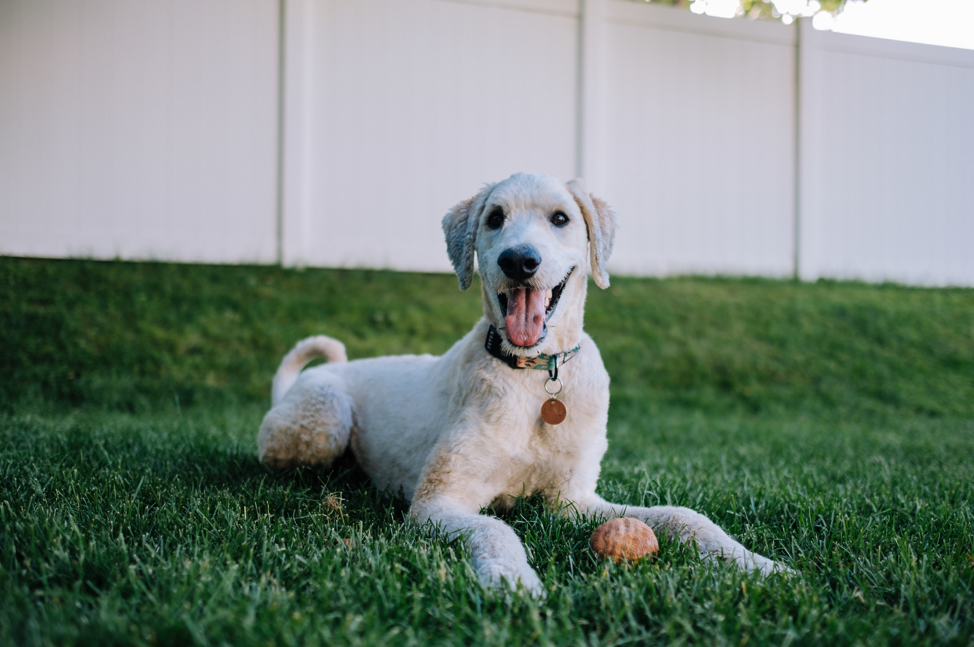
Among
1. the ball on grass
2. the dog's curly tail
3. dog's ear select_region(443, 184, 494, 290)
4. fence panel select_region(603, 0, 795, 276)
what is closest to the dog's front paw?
the ball on grass

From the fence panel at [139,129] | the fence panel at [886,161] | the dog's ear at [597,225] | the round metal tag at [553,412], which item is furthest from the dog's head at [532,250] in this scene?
the fence panel at [886,161]

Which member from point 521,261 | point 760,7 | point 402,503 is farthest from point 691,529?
point 760,7

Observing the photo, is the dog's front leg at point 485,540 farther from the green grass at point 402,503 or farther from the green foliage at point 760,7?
the green foliage at point 760,7

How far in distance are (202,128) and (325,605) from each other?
21.5ft

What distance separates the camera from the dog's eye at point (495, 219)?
8.66 feet

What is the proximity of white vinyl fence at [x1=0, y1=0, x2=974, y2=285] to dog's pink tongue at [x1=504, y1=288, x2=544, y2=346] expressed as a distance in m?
5.23

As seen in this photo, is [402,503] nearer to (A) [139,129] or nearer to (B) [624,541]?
(B) [624,541]

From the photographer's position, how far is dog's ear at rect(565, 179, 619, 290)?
273cm

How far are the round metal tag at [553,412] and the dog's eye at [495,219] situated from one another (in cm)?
77

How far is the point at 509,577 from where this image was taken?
1.73m

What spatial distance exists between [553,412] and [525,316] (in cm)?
38

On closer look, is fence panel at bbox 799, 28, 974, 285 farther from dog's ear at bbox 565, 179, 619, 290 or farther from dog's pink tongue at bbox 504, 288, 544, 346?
dog's pink tongue at bbox 504, 288, 544, 346

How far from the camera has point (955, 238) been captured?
8891 millimetres

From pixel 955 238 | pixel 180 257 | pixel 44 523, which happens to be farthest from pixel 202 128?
pixel 955 238
